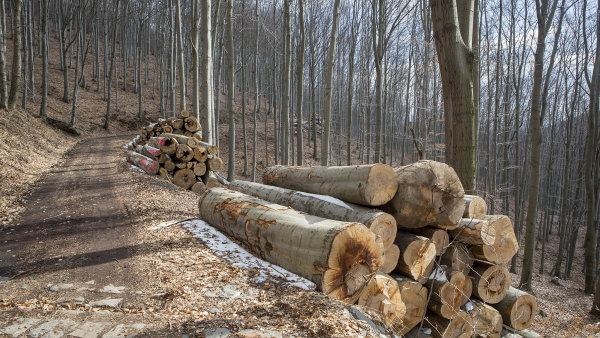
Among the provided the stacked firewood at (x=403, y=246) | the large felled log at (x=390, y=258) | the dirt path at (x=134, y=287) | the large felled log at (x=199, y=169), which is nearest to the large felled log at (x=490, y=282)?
the stacked firewood at (x=403, y=246)

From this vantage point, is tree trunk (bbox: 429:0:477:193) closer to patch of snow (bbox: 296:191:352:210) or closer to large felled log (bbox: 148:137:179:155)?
patch of snow (bbox: 296:191:352:210)

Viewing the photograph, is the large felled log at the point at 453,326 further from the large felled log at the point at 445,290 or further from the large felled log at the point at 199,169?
the large felled log at the point at 199,169

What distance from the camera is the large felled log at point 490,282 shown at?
4.23 metres

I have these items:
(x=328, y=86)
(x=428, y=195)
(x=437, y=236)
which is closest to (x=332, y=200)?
(x=428, y=195)

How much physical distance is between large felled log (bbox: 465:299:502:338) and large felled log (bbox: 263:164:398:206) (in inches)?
76.1

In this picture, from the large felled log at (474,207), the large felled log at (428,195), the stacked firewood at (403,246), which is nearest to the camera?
the stacked firewood at (403,246)

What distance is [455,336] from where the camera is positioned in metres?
4.13

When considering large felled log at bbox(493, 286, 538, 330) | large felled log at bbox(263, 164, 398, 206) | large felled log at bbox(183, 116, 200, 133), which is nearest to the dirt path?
large felled log at bbox(263, 164, 398, 206)

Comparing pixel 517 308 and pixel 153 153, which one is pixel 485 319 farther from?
pixel 153 153

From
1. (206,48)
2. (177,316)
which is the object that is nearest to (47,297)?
(177,316)

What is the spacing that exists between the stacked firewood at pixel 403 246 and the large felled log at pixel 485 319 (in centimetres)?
1

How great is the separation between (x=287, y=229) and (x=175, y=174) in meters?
7.41

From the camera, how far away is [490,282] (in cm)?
429

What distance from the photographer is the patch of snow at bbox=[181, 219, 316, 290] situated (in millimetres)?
3466
